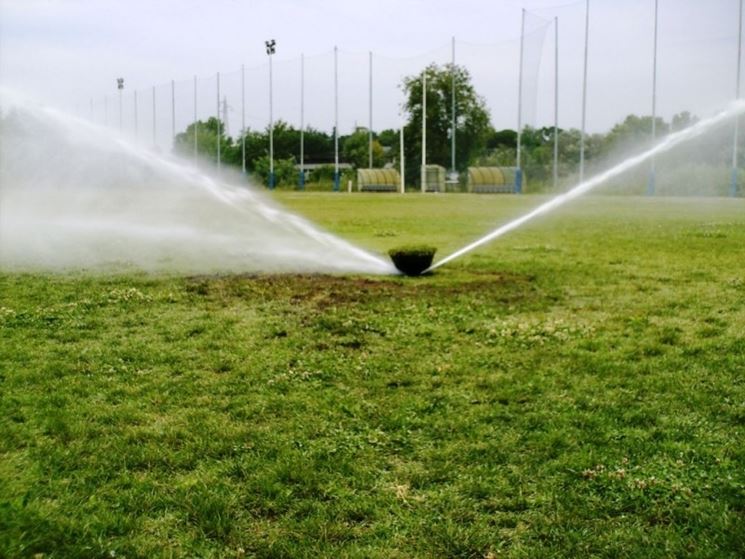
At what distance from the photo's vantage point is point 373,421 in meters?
7.60

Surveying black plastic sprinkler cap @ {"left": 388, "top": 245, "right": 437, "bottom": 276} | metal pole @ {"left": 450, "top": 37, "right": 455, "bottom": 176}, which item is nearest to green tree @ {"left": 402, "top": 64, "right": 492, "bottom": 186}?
metal pole @ {"left": 450, "top": 37, "right": 455, "bottom": 176}

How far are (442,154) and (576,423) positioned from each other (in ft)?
229

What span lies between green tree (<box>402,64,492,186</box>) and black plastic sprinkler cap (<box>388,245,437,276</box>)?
190ft

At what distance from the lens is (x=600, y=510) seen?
5.67 metres

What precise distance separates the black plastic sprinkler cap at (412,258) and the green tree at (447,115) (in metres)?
57.8

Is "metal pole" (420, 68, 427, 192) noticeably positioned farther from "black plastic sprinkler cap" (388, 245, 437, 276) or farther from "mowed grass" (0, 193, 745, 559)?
"mowed grass" (0, 193, 745, 559)

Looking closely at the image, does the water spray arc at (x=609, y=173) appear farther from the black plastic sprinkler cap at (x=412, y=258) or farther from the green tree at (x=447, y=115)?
the green tree at (x=447, y=115)

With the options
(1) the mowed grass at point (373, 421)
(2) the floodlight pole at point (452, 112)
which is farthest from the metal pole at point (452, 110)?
(1) the mowed grass at point (373, 421)

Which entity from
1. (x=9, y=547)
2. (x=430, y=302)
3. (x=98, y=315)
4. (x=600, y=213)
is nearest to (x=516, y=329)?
(x=430, y=302)

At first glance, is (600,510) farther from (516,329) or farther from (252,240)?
(252,240)

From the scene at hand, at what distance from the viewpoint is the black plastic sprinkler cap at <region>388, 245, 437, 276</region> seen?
53.6 ft

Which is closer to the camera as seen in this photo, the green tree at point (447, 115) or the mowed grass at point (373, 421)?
the mowed grass at point (373, 421)

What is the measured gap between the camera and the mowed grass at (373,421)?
5.35m

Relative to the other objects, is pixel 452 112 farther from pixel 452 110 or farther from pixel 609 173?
pixel 609 173
